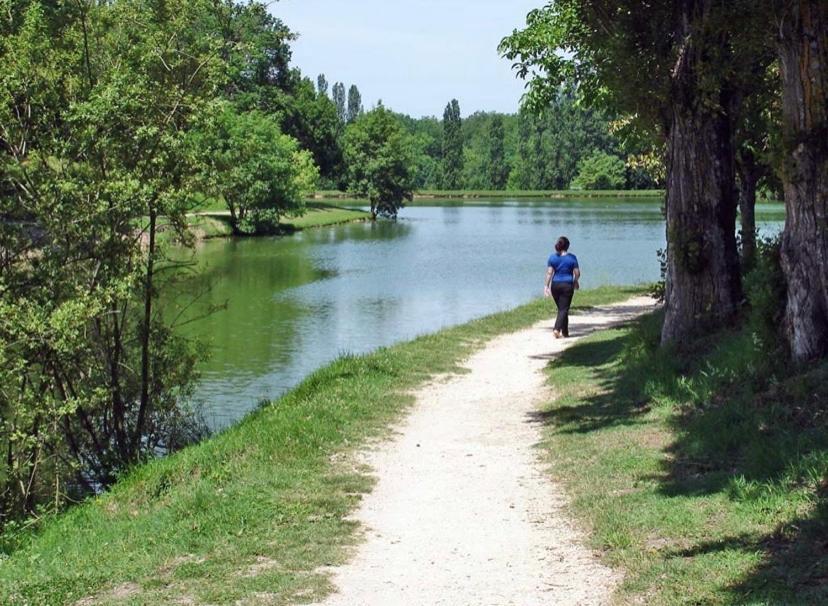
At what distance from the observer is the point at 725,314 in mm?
13789

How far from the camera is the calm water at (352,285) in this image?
22.5m

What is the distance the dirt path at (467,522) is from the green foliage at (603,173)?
130079 millimetres

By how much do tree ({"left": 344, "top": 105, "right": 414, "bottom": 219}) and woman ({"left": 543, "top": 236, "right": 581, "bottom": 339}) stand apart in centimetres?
7006

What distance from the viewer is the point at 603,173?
464 ft

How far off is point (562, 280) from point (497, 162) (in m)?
156

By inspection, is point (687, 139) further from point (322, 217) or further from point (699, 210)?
point (322, 217)

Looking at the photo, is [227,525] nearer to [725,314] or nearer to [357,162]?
[725,314]

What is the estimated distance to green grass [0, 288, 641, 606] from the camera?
7.36 metres

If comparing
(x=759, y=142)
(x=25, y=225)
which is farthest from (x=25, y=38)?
(x=759, y=142)

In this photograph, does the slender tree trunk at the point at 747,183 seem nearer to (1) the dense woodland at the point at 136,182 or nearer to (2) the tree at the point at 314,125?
(1) the dense woodland at the point at 136,182

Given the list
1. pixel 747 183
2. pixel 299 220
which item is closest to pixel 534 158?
pixel 299 220

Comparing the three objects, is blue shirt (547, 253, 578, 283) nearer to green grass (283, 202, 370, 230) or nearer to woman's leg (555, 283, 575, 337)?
woman's leg (555, 283, 575, 337)

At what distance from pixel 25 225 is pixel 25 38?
91.6 inches

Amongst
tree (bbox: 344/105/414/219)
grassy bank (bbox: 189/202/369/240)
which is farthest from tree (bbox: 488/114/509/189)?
grassy bank (bbox: 189/202/369/240)
